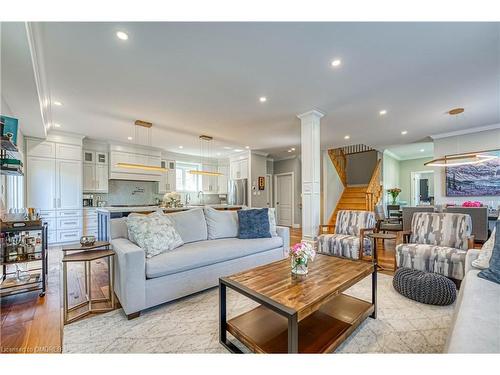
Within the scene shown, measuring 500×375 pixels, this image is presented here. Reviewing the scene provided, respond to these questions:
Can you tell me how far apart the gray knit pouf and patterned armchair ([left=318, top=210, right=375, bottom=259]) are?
94 centimetres

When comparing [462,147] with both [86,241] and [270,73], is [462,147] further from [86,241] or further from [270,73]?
[86,241]

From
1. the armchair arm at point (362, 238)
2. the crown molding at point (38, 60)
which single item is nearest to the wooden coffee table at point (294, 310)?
the armchair arm at point (362, 238)

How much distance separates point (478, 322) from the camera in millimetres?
1083

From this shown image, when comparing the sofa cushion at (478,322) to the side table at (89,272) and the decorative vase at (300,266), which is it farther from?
the side table at (89,272)

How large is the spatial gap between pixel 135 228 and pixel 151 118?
270 cm

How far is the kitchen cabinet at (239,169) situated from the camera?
7547mm

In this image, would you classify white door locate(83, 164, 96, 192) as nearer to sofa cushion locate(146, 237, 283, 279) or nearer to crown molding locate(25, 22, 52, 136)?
crown molding locate(25, 22, 52, 136)

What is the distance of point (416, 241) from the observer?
301 cm

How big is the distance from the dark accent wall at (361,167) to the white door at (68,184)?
9.13 metres

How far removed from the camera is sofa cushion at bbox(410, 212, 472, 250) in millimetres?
2720

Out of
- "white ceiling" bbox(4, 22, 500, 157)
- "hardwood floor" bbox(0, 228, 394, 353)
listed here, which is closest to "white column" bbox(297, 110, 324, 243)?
"white ceiling" bbox(4, 22, 500, 157)
